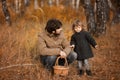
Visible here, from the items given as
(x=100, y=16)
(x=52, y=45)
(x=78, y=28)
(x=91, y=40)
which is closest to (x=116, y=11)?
(x=100, y=16)

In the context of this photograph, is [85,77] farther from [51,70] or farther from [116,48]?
[116,48]

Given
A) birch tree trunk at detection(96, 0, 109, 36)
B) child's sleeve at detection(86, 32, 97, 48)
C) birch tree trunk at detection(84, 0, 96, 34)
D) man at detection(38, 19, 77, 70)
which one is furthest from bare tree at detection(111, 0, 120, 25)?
man at detection(38, 19, 77, 70)

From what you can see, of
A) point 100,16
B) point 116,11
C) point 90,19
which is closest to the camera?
point 100,16

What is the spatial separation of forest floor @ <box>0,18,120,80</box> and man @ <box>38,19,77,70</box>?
10.6 inches

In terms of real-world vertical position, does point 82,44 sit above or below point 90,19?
below

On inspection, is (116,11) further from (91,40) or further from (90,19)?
(91,40)

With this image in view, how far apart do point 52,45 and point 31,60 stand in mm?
819

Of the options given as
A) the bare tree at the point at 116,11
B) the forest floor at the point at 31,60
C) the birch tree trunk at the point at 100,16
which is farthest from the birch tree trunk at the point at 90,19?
the bare tree at the point at 116,11

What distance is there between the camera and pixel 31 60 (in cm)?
739

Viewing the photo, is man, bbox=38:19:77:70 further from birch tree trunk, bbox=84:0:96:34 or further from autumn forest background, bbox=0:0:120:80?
birch tree trunk, bbox=84:0:96:34

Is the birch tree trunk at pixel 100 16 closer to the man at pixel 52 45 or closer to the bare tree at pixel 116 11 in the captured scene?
the bare tree at pixel 116 11

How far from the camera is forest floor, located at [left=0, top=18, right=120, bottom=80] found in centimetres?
670

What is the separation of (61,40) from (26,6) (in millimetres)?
12488

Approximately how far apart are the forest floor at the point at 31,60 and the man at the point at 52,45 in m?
0.27
